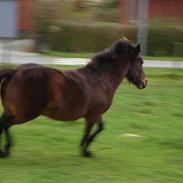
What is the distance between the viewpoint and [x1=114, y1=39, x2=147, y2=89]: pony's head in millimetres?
8102

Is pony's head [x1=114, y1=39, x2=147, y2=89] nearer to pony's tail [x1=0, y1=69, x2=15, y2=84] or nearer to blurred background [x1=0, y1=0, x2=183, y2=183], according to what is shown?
blurred background [x1=0, y1=0, x2=183, y2=183]

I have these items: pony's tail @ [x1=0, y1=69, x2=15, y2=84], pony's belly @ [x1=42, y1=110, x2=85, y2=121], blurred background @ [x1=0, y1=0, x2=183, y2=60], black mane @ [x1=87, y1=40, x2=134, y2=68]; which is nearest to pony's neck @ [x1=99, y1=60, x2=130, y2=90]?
black mane @ [x1=87, y1=40, x2=134, y2=68]

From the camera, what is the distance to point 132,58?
822 cm

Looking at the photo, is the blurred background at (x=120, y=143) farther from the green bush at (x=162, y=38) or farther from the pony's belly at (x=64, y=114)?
the green bush at (x=162, y=38)

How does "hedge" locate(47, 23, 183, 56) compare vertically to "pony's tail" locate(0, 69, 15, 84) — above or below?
below

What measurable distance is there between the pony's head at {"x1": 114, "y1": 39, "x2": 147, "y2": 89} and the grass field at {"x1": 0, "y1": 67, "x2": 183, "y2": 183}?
1.06 meters

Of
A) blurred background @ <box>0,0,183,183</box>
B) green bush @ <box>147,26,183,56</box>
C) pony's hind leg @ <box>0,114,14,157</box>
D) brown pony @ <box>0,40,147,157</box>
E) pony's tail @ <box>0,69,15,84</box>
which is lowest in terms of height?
green bush @ <box>147,26,183,56</box>

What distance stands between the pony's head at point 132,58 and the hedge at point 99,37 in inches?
716

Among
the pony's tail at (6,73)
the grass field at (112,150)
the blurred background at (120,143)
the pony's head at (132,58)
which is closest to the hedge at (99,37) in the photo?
the blurred background at (120,143)

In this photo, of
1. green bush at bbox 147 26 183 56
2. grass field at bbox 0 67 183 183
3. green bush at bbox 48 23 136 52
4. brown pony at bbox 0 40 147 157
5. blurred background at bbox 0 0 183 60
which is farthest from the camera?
green bush at bbox 147 26 183 56

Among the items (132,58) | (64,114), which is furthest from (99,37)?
(64,114)

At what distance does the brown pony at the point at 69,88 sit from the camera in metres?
7.34

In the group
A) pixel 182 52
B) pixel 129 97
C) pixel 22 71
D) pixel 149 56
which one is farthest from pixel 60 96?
pixel 149 56

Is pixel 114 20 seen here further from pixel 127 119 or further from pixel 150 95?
pixel 127 119
